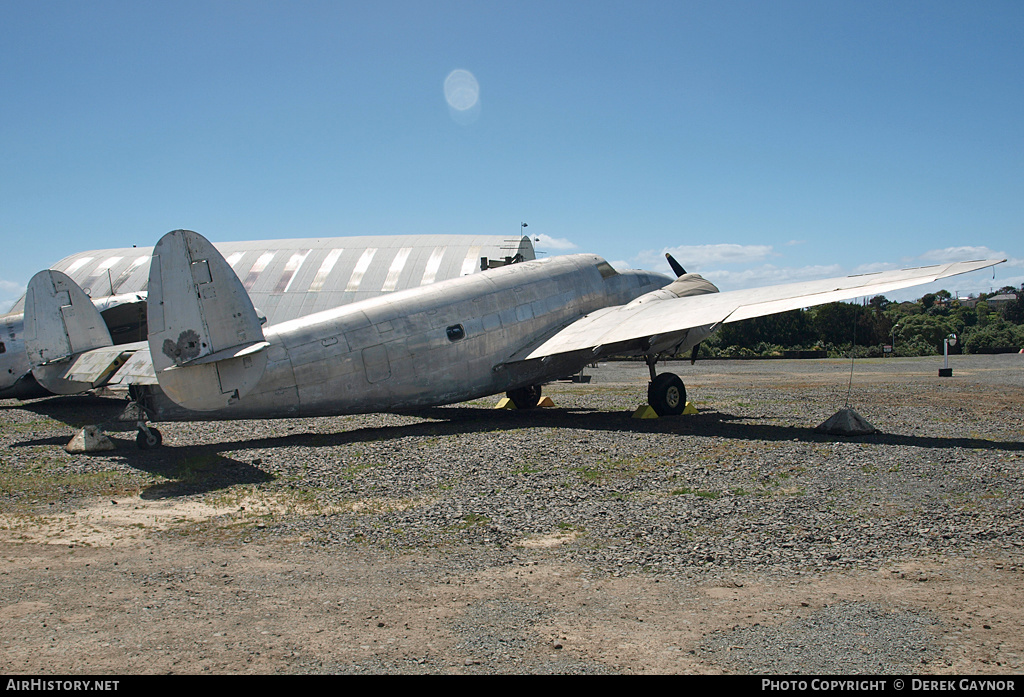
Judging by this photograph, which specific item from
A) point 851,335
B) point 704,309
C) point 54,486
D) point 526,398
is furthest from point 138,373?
point 851,335

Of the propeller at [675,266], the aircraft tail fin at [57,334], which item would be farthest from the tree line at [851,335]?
the aircraft tail fin at [57,334]

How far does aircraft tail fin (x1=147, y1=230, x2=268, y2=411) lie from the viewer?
1262cm

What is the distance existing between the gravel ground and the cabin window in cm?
308

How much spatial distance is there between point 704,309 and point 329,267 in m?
30.6

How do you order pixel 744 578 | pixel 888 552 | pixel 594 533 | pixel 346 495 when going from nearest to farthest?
pixel 744 578, pixel 888 552, pixel 594 533, pixel 346 495

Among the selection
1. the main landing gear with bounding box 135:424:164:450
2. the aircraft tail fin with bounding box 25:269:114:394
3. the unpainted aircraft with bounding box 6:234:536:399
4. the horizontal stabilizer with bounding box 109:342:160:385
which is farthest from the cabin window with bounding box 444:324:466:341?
the unpainted aircraft with bounding box 6:234:536:399

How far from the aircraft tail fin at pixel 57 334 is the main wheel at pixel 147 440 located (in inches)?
250

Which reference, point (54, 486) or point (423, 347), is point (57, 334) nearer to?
point (54, 486)

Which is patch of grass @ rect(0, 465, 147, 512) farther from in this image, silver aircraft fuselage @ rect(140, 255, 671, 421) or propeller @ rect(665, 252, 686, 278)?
propeller @ rect(665, 252, 686, 278)

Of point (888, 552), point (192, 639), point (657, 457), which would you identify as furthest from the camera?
point (657, 457)
